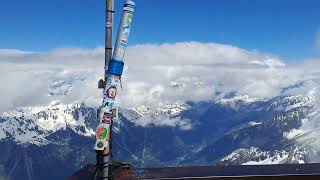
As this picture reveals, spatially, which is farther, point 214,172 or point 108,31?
point 214,172

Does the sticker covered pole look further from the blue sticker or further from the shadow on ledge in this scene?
the blue sticker

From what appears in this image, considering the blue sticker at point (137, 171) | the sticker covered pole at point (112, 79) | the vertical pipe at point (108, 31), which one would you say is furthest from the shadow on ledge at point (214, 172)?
the vertical pipe at point (108, 31)

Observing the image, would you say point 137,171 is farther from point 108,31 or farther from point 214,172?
point 108,31

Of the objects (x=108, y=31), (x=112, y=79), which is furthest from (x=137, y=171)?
(x=108, y=31)

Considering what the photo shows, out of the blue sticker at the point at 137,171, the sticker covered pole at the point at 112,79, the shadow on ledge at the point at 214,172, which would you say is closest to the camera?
the sticker covered pole at the point at 112,79

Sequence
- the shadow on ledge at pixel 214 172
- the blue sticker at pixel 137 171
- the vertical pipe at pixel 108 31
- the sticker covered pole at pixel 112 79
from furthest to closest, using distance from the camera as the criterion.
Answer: the blue sticker at pixel 137 171 < the shadow on ledge at pixel 214 172 < the vertical pipe at pixel 108 31 < the sticker covered pole at pixel 112 79

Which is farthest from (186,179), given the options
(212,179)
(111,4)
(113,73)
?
(111,4)

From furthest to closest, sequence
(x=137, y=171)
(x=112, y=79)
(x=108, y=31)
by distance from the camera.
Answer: (x=137, y=171)
(x=108, y=31)
(x=112, y=79)

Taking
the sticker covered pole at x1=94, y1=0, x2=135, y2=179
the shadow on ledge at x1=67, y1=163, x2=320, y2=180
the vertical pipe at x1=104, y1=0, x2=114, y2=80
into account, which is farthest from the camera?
the shadow on ledge at x1=67, y1=163, x2=320, y2=180

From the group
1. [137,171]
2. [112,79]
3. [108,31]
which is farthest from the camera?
[137,171]

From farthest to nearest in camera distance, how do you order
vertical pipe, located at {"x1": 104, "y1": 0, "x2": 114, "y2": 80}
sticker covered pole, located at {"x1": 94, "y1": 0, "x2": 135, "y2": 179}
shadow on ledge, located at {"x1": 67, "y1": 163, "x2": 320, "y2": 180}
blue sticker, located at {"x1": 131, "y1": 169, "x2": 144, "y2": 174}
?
blue sticker, located at {"x1": 131, "y1": 169, "x2": 144, "y2": 174} → shadow on ledge, located at {"x1": 67, "y1": 163, "x2": 320, "y2": 180} → vertical pipe, located at {"x1": 104, "y1": 0, "x2": 114, "y2": 80} → sticker covered pole, located at {"x1": 94, "y1": 0, "x2": 135, "y2": 179}

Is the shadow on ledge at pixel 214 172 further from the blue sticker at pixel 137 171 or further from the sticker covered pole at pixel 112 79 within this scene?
the sticker covered pole at pixel 112 79

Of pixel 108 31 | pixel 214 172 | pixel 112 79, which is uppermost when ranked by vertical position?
pixel 108 31

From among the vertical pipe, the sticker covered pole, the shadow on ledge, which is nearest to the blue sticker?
the shadow on ledge
